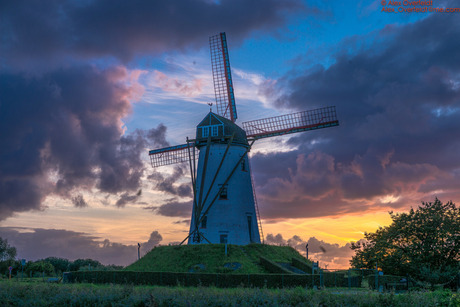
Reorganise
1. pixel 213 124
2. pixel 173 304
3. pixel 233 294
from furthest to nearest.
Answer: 1. pixel 213 124
2. pixel 233 294
3. pixel 173 304

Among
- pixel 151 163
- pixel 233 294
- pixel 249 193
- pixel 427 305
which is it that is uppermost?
pixel 151 163

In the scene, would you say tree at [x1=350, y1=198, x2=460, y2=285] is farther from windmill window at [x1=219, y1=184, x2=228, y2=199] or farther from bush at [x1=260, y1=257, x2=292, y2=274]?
windmill window at [x1=219, y1=184, x2=228, y2=199]

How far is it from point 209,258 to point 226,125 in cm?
1360

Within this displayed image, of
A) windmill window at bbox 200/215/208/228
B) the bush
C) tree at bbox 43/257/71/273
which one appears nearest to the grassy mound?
the bush

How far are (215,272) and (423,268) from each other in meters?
16.2

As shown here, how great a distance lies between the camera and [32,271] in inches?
2306

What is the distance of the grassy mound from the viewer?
3791cm

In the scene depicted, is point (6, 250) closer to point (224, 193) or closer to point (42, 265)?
point (42, 265)

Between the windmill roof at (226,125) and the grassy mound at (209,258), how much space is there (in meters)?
10.9

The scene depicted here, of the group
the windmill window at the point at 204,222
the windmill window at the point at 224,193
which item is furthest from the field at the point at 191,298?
the windmill window at the point at 224,193

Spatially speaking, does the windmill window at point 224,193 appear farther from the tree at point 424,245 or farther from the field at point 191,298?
the field at point 191,298

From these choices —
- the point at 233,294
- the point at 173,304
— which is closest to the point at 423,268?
the point at 233,294

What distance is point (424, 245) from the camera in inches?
1396

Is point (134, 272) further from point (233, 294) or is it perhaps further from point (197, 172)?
point (233, 294)
